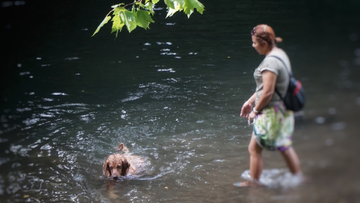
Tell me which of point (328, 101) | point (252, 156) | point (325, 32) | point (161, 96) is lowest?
point (161, 96)

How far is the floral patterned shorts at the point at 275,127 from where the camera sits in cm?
239

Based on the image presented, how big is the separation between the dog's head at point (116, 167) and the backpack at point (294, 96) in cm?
423

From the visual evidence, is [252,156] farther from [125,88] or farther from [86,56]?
[86,56]

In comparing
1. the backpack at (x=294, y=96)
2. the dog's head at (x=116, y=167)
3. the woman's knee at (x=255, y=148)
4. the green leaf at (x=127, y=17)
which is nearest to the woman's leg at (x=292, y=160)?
the backpack at (x=294, y=96)

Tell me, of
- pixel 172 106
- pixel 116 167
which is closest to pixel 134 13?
pixel 116 167

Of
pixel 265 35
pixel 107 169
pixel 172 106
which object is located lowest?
pixel 107 169

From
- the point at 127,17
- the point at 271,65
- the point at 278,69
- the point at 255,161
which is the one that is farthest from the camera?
the point at 127,17

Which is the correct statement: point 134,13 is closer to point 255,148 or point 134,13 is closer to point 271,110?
point 271,110

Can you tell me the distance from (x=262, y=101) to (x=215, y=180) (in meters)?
2.71

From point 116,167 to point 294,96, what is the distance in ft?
14.8

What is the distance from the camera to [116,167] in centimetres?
615

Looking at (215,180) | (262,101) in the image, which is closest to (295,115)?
(262,101)

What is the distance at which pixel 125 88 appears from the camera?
10953mm

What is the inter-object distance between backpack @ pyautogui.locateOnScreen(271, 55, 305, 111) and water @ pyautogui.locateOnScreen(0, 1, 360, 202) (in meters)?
0.13
